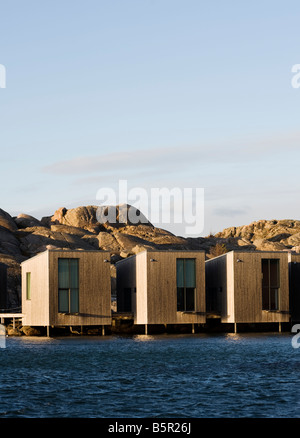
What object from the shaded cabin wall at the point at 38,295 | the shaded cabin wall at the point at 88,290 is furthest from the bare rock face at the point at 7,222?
the shaded cabin wall at the point at 88,290

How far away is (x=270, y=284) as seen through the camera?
7706 centimetres

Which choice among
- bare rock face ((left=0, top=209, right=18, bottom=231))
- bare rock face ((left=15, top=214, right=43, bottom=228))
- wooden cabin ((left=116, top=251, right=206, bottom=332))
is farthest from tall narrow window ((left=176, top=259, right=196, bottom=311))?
bare rock face ((left=15, top=214, right=43, bottom=228))

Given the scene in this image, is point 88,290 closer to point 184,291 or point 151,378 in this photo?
point 184,291

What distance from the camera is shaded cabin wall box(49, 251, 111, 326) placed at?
72.8 metres

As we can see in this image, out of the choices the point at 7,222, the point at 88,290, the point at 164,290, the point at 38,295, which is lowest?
the point at 38,295

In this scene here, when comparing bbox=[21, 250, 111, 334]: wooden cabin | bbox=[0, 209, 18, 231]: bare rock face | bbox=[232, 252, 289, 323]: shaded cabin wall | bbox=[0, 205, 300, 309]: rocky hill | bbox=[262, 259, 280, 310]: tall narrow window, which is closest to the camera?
bbox=[21, 250, 111, 334]: wooden cabin

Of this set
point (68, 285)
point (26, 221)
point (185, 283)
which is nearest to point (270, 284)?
point (185, 283)

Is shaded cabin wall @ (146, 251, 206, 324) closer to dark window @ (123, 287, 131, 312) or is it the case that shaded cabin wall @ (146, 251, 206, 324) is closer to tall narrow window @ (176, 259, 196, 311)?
tall narrow window @ (176, 259, 196, 311)

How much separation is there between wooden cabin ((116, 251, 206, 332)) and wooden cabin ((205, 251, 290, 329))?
2.83 m

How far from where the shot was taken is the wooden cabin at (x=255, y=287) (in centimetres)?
7588

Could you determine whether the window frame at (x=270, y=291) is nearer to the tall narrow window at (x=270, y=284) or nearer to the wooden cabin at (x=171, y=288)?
the tall narrow window at (x=270, y=284)

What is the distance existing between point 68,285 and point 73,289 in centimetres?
63

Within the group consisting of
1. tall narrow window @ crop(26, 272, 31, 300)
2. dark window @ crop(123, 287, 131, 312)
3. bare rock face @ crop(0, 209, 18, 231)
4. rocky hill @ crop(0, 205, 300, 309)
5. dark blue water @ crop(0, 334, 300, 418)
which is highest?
bare rock face @ crop(0, 209, 18, 231)
